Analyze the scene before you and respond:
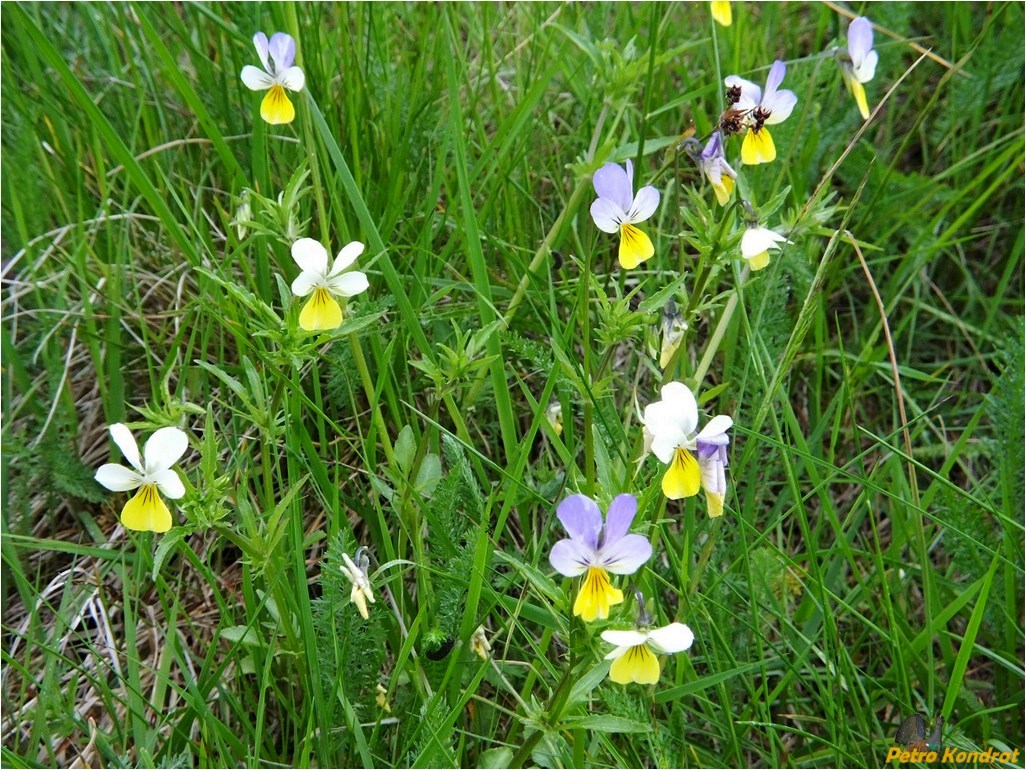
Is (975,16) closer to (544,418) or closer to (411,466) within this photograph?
(544,418)

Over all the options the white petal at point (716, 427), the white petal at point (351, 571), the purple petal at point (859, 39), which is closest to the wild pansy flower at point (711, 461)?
the white petal at point (716, 427)

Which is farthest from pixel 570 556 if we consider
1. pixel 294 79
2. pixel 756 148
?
pixel 294 79

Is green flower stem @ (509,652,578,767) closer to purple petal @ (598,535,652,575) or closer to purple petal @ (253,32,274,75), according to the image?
purple petal @ (598,535,652,575)

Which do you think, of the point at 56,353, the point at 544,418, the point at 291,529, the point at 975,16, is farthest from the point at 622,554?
the point at 975,16

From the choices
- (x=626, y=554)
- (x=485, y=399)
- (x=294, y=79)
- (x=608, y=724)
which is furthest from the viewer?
(x=485, y=399)

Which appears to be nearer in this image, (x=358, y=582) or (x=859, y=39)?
(x=358, y=582)

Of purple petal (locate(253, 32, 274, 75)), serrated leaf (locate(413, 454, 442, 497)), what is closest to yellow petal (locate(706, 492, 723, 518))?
serrated leaf (locate(413, 454, 442, 497))

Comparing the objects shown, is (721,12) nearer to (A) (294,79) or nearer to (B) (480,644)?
(A) (294,79)
